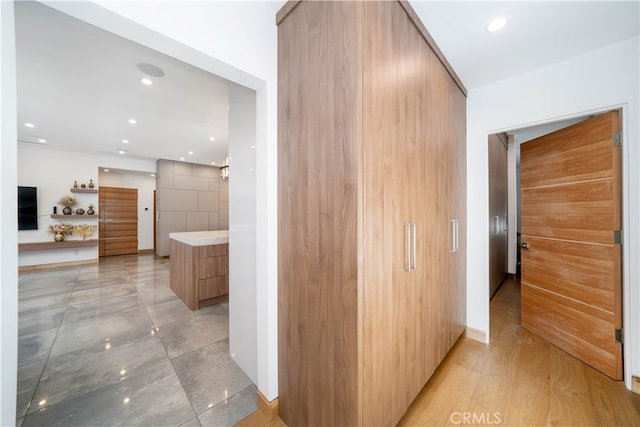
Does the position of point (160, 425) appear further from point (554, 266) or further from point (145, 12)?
point (554, 266)

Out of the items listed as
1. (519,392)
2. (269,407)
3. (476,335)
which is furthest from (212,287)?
(519,392)

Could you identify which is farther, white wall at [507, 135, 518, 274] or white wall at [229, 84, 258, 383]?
white wall at [507, 135, 518, 274]

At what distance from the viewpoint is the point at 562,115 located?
2.04 metres

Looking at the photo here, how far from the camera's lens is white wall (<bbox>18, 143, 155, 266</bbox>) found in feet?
17.7

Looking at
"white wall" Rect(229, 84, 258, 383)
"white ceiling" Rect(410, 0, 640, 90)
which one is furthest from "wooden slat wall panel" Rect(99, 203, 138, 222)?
"white ceiling" Rect(410, 0, 640, 90)

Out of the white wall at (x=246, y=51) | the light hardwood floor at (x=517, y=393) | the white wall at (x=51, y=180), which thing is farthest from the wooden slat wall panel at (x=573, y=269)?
the white wall at (x=51, y=180)

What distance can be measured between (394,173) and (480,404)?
1781 millimetres

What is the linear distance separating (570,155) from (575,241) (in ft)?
2.77

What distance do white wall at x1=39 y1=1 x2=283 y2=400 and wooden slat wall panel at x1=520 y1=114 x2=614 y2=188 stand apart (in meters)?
2.77

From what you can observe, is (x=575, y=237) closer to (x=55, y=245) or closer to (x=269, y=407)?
(x=269, y=407)

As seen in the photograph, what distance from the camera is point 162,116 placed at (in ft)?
12.3

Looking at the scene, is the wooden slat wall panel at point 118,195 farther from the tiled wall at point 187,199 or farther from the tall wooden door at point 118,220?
the tiled wall at point 187,199

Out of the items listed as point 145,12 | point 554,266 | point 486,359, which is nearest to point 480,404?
point 486,359

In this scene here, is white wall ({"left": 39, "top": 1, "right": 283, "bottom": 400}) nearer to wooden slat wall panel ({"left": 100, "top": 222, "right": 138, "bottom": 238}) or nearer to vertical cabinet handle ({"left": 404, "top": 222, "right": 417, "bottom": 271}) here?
vertical cabinet handle ({"left": 404, "top": 222, "right": 417, "bottom": 271})
